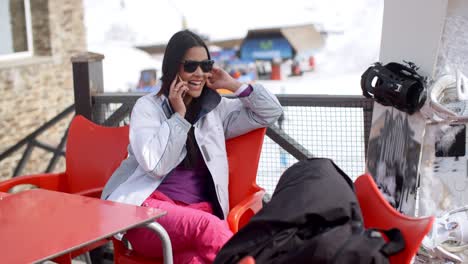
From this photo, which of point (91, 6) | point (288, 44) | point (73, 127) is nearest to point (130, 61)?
point (91, 6)

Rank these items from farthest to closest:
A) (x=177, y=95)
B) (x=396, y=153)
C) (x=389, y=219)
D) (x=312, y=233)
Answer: (x=396, y=153) → (x=177, y=95) → (x=389, y=219) → (x=312, y=233)

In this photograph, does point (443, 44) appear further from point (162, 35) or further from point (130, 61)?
point (162, 35)

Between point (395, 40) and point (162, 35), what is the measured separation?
1890 centimetres

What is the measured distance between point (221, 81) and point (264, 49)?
60.6ft

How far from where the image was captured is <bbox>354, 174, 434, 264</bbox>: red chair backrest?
1474 mm

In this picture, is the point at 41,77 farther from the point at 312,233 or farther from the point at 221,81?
the point at 312,233

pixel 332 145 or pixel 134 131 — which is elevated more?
pixel 134 131

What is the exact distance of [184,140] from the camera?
89.8 inches

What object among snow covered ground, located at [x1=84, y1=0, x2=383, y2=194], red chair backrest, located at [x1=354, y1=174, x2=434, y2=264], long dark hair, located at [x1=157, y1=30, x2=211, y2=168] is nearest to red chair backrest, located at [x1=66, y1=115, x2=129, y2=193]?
long dark hair, located at [x1=157, y1=30, x2=211, y2=168]

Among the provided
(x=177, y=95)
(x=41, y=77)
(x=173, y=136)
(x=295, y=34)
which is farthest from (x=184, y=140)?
(x=295, y=34)

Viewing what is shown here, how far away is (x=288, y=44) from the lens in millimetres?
20953

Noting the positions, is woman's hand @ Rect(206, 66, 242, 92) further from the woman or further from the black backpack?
the black backpack

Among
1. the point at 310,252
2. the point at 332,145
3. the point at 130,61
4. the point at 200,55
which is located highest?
the point at 200,55

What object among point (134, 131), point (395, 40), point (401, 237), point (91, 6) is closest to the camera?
point (401, 237)
